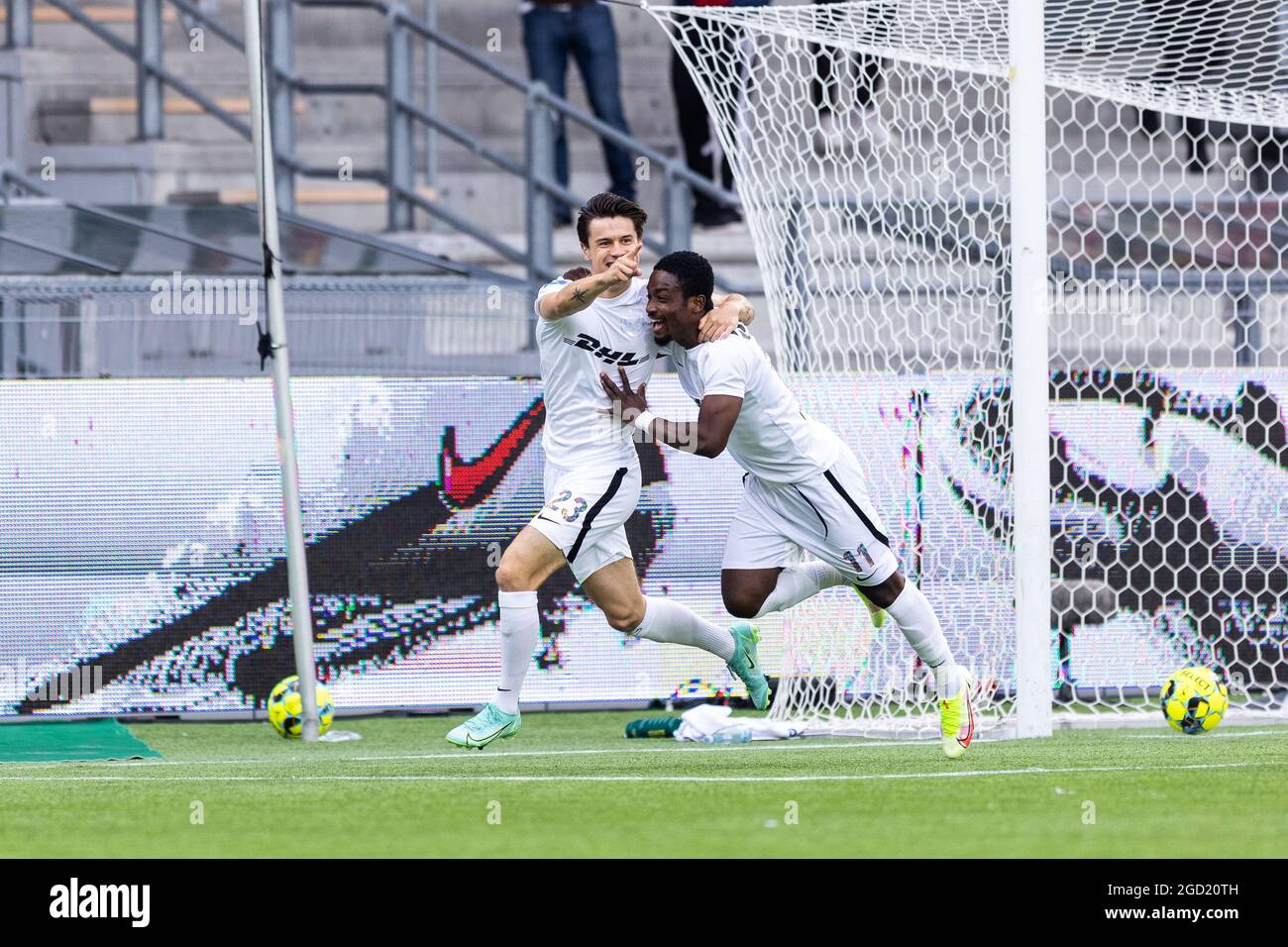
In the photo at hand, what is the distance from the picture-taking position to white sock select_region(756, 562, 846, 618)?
7.41 meters

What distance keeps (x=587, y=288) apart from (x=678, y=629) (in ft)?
4.96

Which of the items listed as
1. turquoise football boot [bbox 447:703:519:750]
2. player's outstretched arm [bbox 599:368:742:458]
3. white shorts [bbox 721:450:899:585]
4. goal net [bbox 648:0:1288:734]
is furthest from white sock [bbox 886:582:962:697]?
turquoise football boot [bbox 447:703:519:750]

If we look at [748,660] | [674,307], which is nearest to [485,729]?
[748,660]

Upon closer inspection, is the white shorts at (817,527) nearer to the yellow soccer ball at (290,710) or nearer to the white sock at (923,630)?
the white sock at (923,630)

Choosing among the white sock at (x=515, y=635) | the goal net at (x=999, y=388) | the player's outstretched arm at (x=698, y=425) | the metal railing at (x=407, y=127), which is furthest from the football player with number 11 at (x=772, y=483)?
the metal railing at (x=407, y=127)

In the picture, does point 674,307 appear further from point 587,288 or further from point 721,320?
point 587,288

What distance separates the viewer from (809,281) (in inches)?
362

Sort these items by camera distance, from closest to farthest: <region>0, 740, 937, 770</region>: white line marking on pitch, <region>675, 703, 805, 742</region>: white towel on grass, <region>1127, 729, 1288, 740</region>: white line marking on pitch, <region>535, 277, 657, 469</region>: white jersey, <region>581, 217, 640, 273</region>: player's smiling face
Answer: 1. <region>581, 217, 640, 273</region>: player's smiling face
2. <region>535, 277, 657, 469</region>: white jersey
3. <region>0, 740, 937, 770</region>: white line marking on pitch
4. <region>1127, 729, 1288, 740</region>: white line marking on pitch
5. <region>675, 703, 805, 742</region>: white towel on grass

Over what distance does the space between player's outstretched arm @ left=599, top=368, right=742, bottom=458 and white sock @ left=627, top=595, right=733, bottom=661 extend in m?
0.80

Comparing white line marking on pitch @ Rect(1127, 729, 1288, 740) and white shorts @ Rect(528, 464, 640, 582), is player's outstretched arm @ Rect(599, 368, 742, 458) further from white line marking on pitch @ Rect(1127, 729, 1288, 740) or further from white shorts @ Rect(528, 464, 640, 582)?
white line marking on pitch @ Rect(1127, 729, 1288, 740)

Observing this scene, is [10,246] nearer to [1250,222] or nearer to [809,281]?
[809,281]

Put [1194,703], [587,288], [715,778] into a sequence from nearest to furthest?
[715,778] < [587,288] < [1194,703]

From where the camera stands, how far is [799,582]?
7.45m
